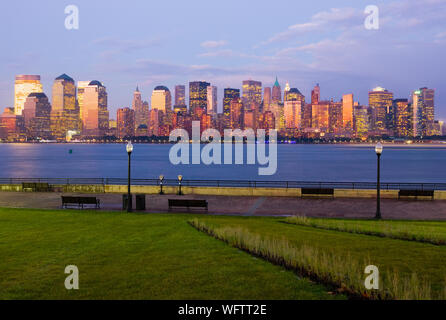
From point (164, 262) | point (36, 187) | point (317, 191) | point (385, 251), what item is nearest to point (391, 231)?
point (385, 251)

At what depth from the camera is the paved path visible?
24.3 meters

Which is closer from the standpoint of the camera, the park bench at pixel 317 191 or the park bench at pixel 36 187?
the park bench at pixel 317 191

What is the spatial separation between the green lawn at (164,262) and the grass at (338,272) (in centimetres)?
32

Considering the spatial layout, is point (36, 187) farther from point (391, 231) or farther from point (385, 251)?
point (385, 251)

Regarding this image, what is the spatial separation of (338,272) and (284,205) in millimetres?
18219

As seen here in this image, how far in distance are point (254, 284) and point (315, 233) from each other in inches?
296

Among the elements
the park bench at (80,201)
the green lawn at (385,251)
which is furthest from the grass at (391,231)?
the park bench at (80,201)

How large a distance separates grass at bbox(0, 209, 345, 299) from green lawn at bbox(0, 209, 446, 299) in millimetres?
20

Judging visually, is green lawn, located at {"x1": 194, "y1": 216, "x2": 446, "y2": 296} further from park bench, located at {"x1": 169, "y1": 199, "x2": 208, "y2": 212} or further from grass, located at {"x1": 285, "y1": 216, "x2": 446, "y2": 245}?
park bench, located at {"x1": 169, "y1": 199, "x2": 208, "y2": 212}

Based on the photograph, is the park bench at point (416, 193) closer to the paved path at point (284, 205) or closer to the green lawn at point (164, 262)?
the paved path at point (284, 205)

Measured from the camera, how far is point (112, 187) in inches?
1389

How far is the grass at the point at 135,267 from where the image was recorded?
8.36 metres
